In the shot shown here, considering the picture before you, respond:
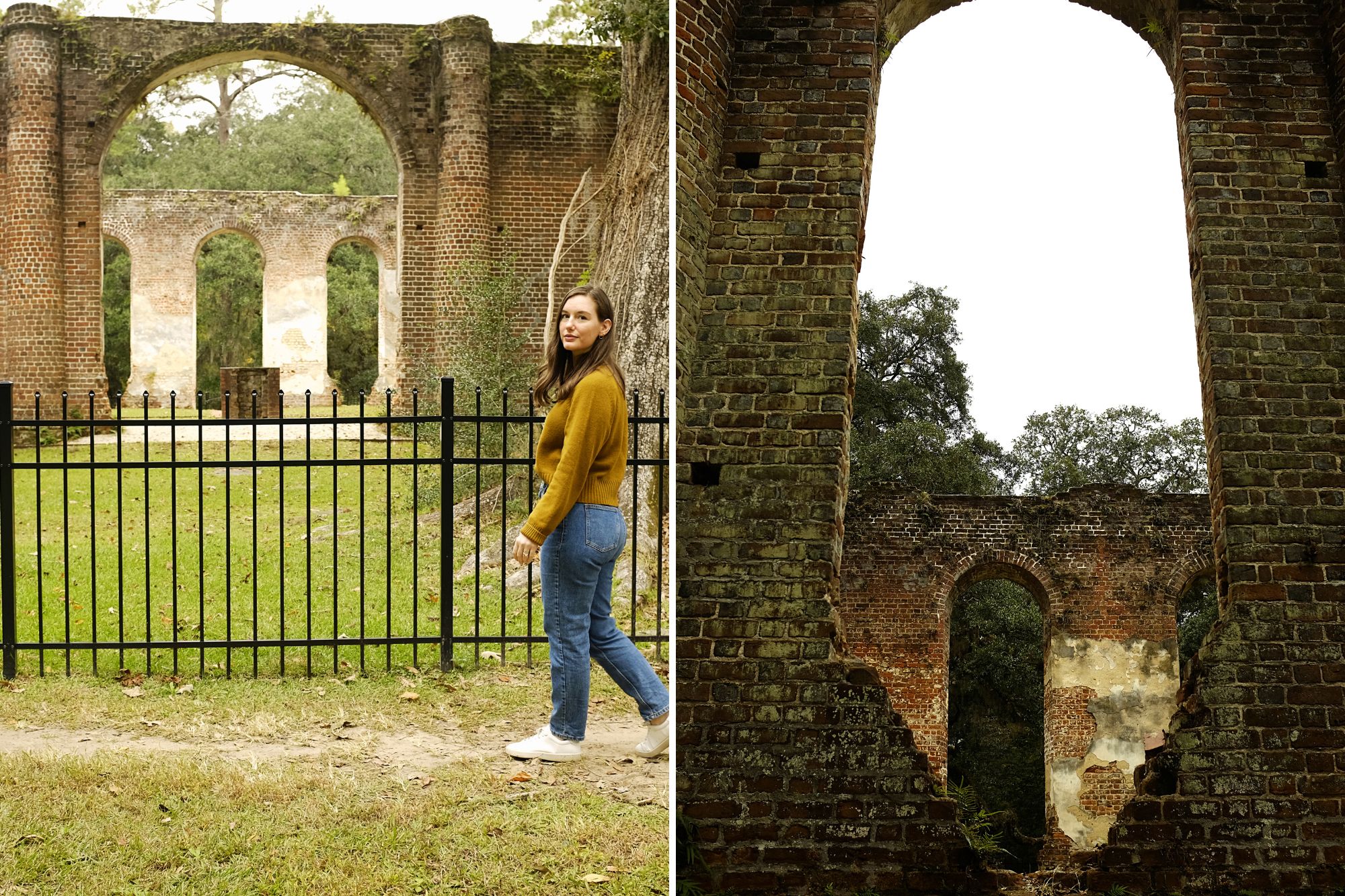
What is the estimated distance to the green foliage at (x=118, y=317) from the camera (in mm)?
25625

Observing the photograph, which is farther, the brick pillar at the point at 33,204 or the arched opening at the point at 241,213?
the arched opening at the point at 241,213

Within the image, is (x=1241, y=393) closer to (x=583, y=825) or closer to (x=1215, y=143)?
(x=1215, y=143)

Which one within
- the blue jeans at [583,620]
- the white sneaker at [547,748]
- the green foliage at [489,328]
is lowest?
the white sneaker at [547,748]

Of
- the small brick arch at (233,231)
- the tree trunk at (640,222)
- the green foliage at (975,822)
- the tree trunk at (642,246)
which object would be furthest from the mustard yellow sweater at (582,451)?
the small brick arch at (233,231)

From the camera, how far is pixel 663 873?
3.29 metres

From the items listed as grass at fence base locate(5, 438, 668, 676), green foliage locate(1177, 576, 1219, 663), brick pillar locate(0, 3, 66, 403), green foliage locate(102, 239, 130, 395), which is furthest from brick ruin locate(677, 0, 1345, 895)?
green foliage locate(102, 239, 130, 395)

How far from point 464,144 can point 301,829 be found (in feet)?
44.7

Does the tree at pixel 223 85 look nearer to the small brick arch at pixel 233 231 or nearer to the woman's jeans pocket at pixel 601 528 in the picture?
the small brick arch at pixel 233 231

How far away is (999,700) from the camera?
20328mm

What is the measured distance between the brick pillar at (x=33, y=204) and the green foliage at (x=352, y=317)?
386 inches

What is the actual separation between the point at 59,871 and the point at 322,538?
22.6ft

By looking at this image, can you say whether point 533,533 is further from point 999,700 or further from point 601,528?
point 999,700

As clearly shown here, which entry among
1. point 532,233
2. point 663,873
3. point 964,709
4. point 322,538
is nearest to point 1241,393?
point 663,873

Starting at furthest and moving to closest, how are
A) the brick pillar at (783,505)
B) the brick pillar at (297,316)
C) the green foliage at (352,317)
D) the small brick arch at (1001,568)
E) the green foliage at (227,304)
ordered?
1. the green foliage at (227,304)
2. the green foliage at (352,317)
3. the brick pillar at (297,316)
4. the small brick arch at (1001,568)
5. the brick pillar at (783,505)
